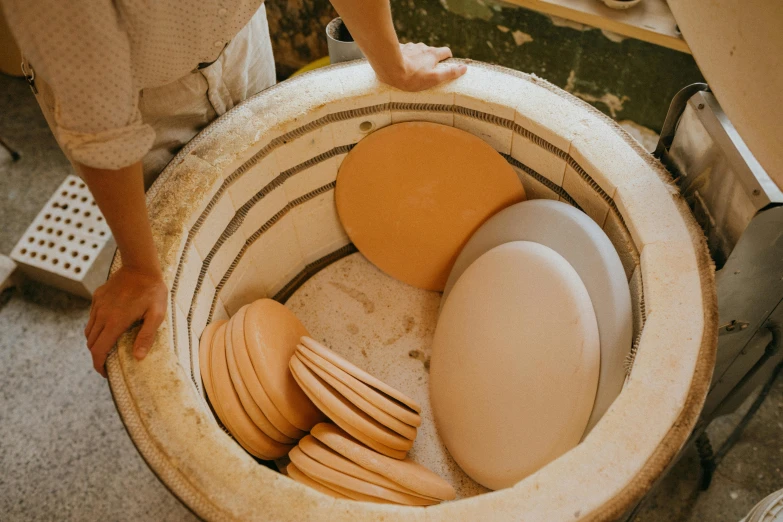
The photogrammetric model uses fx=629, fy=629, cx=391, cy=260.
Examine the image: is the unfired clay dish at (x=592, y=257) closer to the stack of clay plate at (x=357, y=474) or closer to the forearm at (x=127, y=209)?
the stack of clay plate at (x=357, y=474)

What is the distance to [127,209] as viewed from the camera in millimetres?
854

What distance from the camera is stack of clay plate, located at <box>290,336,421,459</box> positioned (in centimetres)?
100

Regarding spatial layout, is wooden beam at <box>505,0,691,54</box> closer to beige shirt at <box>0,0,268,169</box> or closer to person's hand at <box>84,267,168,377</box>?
beige shirt at <box>0,0,268,169</box>

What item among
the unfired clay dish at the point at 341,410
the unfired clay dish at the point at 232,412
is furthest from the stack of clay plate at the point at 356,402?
the unfired clay dish at the point at 232,412

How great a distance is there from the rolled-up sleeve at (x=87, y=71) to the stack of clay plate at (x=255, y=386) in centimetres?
40

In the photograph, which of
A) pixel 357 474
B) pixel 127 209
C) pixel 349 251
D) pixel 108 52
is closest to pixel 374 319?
pixel 349 251

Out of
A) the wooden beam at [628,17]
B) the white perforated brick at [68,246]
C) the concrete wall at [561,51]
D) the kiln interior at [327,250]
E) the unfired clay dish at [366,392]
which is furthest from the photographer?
the white perforated brick at [68,246]

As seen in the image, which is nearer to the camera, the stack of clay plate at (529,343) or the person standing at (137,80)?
the person standing at (137,80)

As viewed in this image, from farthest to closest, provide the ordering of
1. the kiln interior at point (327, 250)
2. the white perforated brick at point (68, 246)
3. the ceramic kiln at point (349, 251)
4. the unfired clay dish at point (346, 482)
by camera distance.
Answer: 1. the white perforated brick at point (68, 246)
2. the kiln interior at point (327, 250)
3. the unfired clay dish at point (346, 482)
4. the ceramic kiln at point (349, 251)

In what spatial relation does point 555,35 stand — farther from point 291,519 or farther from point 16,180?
point 16,180

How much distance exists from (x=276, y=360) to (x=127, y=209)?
1.26 ft

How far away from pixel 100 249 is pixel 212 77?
0.92 metres

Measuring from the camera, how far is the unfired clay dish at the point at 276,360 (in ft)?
3.49

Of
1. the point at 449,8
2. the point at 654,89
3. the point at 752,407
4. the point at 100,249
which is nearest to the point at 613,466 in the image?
the point at 752,407
